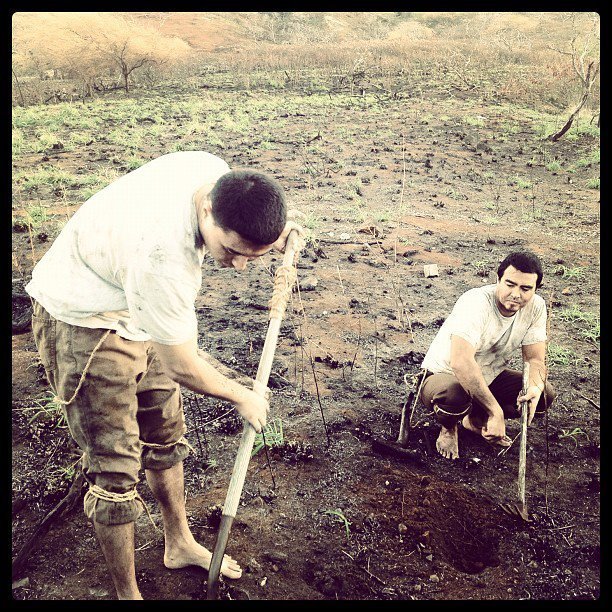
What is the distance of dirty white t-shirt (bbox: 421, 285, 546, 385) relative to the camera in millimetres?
3027

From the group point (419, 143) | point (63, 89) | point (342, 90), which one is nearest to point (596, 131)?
point (419, 143)

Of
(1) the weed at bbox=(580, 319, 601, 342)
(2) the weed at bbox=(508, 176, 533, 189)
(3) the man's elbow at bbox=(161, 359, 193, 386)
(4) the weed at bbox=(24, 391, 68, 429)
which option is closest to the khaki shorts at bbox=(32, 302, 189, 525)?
(3) the man's elbow at bbox=(161, 359, 193, 386)

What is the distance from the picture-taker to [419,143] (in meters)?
10.6

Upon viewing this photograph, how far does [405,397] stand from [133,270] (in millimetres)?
2461

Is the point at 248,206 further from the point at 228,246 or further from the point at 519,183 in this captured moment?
the point at 519,183

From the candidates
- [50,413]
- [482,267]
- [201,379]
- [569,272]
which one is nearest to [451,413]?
[201,379]

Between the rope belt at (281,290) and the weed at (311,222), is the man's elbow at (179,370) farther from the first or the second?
the weed at (311,222)

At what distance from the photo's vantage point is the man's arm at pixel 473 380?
2.97 meters

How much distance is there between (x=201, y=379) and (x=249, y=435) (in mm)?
271

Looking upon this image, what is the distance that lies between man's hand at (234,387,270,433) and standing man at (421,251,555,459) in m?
1.44

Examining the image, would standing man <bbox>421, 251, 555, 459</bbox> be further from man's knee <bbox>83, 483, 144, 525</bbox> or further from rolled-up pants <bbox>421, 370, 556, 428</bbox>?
→ man's knee <bbox>83, 483, 144, 525</bbox>

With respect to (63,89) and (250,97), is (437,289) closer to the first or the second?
(250,97)

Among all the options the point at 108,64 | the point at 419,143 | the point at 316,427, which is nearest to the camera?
the point at 316,427
